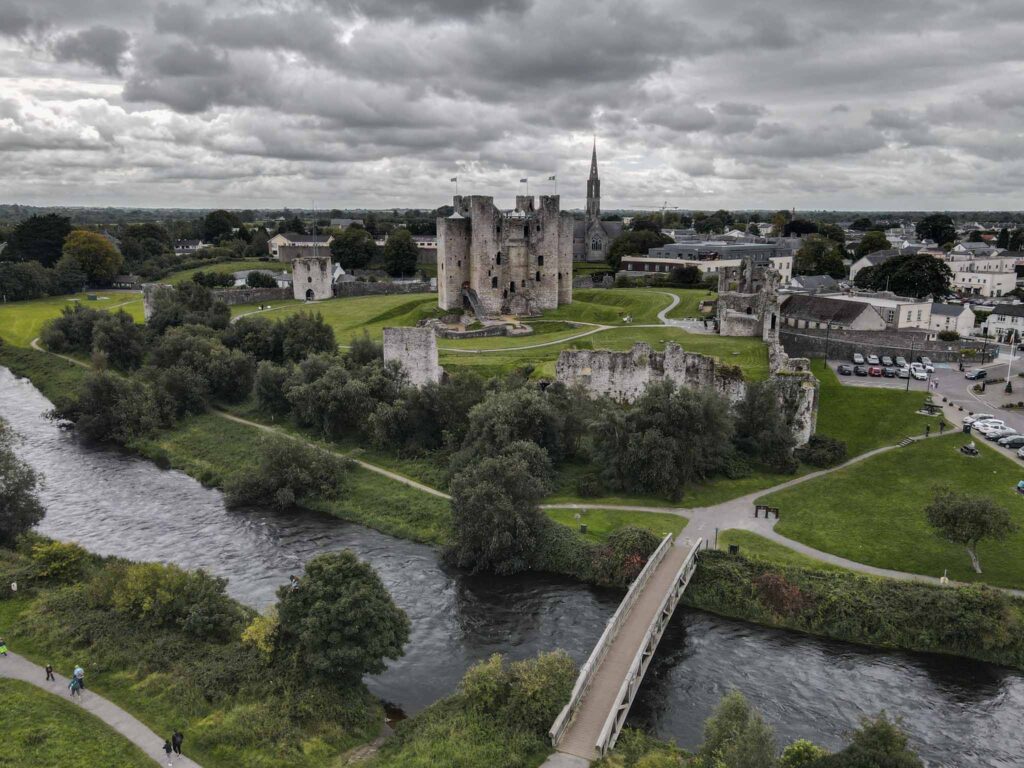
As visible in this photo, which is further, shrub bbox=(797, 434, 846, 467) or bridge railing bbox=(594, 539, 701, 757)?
shrub bbox=(797, 434, 846, 467)

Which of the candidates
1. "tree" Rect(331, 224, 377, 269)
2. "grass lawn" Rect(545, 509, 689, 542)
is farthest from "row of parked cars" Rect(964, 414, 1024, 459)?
"tree" Rect(331, 224, 377, 269)

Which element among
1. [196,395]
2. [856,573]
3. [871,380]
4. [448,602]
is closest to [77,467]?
[196,395]

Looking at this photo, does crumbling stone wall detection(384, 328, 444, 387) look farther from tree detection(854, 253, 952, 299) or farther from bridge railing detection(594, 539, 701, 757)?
tree detection(854, 253, 952, 299)

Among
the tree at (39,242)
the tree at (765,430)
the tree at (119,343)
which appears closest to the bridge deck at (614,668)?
the tree at (765,430)

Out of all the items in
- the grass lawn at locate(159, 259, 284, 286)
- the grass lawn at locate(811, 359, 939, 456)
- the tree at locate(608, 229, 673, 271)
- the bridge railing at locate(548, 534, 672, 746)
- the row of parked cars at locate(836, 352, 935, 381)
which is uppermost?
the tree at locate(608, 229, 673, 271)

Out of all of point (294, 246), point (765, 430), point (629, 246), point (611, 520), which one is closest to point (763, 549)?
point (611, 520)

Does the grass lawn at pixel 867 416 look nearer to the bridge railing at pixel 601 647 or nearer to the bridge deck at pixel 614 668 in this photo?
the bridge railing at pixel 601 647
